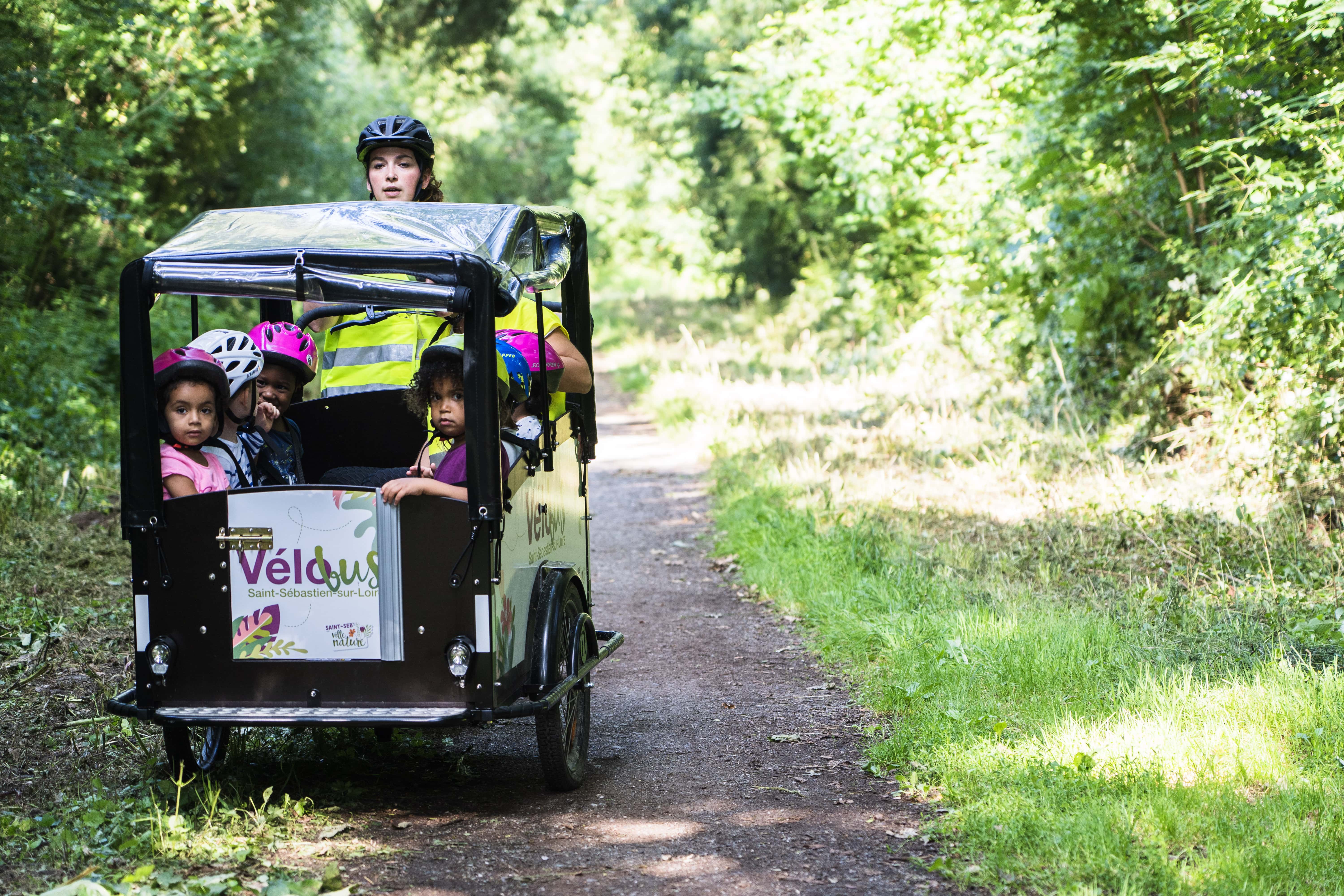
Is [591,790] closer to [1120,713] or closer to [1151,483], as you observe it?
[1120,713]

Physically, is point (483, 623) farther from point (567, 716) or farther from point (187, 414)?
point (187, 414)

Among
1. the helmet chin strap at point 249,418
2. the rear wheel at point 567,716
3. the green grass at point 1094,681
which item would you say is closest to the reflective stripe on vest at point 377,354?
the helmet chin strap at point 249,418

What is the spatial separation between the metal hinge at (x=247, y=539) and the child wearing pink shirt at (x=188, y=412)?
23cm

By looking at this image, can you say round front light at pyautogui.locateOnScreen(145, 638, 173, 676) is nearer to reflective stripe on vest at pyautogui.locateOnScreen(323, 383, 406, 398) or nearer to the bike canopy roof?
the bike canopy roof

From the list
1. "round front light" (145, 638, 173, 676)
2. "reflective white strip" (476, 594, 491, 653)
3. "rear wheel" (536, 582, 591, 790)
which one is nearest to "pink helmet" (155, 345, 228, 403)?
"round front light" (145, 638, 173, 676)

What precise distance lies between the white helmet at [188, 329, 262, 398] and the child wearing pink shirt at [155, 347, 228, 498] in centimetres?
14

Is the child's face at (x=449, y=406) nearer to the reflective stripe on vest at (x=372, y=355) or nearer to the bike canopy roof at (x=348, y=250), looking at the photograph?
the bike canopy roof at (x=348, y=250)

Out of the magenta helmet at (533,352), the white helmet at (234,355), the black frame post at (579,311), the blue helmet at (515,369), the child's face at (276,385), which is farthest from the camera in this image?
the black frame post at (579,311)

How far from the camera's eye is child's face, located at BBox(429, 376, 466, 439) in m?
4.44

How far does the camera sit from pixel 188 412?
14.7 feet

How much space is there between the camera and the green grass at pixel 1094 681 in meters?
3.95

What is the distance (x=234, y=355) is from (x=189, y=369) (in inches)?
11.6

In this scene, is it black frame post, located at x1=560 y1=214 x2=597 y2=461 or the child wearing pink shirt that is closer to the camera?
the child wearing pink shirt

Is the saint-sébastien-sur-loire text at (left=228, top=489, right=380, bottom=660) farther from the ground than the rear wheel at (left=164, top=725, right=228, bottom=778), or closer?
farther from the ground
